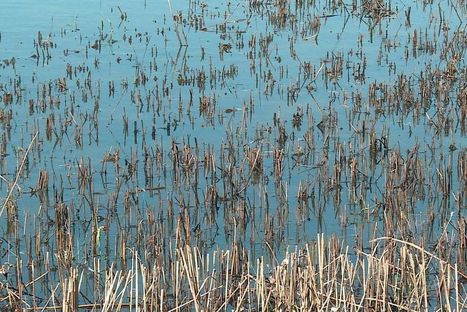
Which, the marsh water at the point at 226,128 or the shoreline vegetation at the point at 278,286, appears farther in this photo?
the marsh water at the point at 226,128

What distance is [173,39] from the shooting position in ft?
47.7

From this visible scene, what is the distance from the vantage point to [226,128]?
10281 mm

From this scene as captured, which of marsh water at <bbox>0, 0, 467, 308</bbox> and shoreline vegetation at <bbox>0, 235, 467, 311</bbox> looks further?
marsh water at <bbox>0, 0, 467, 308</bbox>

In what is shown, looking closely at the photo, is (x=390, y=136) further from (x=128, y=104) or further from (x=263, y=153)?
(x=128, y=104)

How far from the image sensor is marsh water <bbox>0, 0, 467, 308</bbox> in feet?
25.7

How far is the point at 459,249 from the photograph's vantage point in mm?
7074

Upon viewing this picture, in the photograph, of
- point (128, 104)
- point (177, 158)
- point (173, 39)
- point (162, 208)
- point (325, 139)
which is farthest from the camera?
point (173, 39)

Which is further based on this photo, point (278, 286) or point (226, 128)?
point (226, 128)

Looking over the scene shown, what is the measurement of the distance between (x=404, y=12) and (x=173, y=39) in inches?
151

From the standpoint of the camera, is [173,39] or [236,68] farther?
[173,39]

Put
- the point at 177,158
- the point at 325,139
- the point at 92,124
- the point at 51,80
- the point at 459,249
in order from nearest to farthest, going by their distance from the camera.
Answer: the point at 459,249 < the point at 177,158 < the point at 325,139 < the point at 92,124 < the point at 51,80

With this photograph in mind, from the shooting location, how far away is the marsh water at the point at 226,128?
7.84m

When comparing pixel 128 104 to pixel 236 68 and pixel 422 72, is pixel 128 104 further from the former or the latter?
pixel 422 72

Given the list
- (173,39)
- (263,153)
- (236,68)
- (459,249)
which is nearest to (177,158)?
(263,153)
